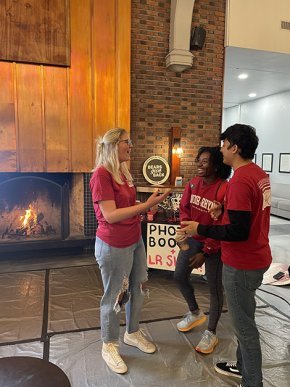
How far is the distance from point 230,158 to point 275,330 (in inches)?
69.6

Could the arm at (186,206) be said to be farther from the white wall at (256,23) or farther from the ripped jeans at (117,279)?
the white wall at (256,23)

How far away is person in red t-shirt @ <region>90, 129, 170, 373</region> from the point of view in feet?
6.19

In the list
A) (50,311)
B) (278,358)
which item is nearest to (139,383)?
(278,358)

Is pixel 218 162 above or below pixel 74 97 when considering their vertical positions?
below

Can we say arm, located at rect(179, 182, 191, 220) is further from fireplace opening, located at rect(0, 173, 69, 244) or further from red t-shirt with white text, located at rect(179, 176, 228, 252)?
fireplace opening, located at rect(0, 173, 69, 244)

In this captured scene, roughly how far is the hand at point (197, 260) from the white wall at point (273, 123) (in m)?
7.25

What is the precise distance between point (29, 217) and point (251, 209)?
3.82 m

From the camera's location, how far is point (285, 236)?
5.95 metres

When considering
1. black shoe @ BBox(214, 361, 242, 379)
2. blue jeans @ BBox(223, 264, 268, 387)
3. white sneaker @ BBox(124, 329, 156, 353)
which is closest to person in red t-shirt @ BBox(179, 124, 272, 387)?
blue jeans @ BBox(223, 264, 268, 387)

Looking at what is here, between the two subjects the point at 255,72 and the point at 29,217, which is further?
the point at 255,72

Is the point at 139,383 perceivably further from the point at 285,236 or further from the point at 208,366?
the point at 285,236

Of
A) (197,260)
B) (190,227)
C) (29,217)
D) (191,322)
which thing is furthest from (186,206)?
(29,217)

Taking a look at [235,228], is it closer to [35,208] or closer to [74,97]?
[74,97]

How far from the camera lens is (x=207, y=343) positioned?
2.32 metres
